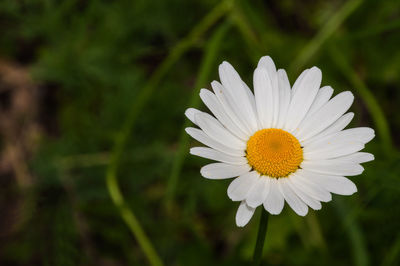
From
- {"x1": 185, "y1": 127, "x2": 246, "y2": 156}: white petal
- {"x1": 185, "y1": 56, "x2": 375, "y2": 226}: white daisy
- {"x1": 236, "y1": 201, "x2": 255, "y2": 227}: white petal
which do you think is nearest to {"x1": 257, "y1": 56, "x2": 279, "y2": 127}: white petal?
{"x1": 185, "y1": 56, "x2": 375, "y2": 226}: white daisy

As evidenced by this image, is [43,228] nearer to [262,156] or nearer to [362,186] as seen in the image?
[262,156]

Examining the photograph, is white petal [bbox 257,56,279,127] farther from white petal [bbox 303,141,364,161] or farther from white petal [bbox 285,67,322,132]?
white petal [bbox 303,141,364,161]

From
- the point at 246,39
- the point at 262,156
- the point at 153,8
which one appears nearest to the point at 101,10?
the point at 153,8

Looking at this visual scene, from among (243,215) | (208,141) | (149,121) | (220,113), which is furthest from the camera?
(149,121)

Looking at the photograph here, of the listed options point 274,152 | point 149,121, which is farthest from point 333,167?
point 149,121

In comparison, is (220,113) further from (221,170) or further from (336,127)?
(336,127)

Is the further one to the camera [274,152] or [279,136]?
[279,136]
